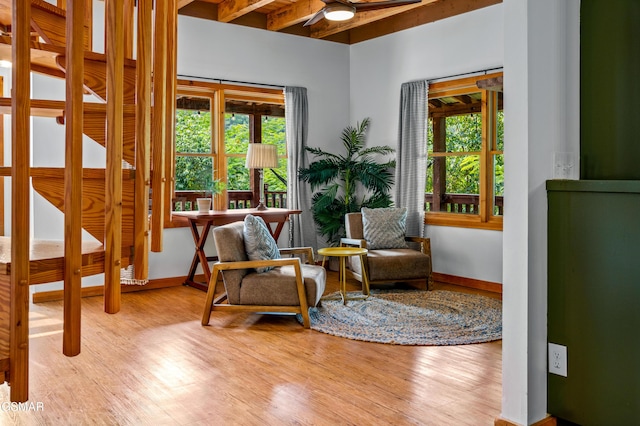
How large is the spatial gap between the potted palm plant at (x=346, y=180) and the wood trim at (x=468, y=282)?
1.03 meters

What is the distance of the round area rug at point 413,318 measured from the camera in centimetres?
398

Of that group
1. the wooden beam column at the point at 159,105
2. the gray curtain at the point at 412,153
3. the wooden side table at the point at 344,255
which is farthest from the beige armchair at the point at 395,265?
the wooden beam column at the point at 159,105

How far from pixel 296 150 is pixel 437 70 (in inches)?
72.3

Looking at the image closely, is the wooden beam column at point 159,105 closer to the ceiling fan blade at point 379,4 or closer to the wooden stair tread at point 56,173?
the wooden stair tread at point 56,173

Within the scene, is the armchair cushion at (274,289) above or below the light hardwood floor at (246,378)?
above

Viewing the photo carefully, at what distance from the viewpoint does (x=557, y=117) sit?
2432 mm

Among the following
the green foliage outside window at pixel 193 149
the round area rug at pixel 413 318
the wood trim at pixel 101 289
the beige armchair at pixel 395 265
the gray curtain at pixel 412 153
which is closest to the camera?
the round area rug at pixel 413 318

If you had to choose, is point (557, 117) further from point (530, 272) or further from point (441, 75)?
point (441, 75)

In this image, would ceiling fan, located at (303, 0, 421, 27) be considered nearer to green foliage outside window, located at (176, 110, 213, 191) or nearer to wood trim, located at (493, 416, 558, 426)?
green foliage outside window, located at (176, 110, 213, 191)

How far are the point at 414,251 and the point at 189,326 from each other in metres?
2.45

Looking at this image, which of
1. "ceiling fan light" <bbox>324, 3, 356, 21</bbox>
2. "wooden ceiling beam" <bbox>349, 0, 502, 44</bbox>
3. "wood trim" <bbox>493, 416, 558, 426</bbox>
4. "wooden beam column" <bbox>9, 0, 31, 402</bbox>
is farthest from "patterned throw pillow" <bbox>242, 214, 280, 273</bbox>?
"wooden ceiling beam" <bbox>349, 0, 502, 44</bbox>

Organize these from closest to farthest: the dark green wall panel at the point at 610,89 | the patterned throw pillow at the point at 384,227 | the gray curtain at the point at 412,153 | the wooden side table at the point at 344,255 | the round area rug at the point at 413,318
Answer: the dark green wall panel at the point at 610,89
the round area rug at the point at 413,318
the wooden side table at the point at 344,255
the patterned throw pillow at the point at 384,227
the gray curtain at the point at 412,153

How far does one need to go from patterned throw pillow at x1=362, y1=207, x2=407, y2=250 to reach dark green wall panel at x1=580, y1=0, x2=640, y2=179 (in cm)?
345

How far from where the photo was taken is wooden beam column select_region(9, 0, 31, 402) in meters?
1.68
